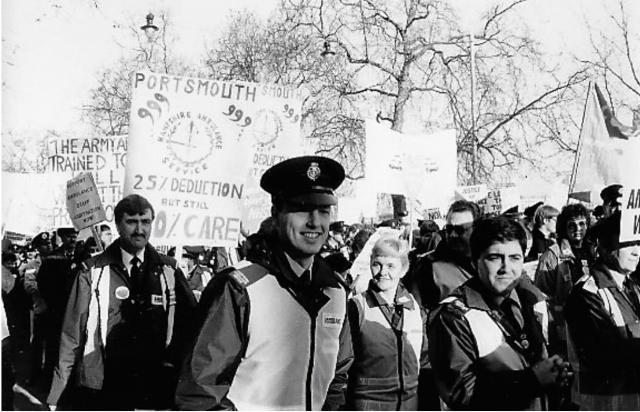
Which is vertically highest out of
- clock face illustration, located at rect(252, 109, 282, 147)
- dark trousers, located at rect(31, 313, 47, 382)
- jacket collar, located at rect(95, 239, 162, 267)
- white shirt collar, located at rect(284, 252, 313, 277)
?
clock face illustration, located at rect(252, 109, 282, 147)

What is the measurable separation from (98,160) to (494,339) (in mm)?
7255

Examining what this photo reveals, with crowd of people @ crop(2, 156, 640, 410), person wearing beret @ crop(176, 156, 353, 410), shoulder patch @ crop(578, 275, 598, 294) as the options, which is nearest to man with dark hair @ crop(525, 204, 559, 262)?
crowd of people @ crop(2, 156, 640, 410)

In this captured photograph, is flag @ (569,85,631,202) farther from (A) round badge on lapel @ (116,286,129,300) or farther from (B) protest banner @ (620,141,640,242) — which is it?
(A) round badge on lapel @ (116,286,129,300)

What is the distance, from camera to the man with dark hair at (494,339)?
311 cm

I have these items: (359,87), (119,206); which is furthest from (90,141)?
(359,87)

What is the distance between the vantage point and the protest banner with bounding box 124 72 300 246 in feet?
18.8

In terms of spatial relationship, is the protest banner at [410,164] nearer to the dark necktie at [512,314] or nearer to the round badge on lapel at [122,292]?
the round badge on lapel at [122,292]

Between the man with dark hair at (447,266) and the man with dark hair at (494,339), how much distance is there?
1735 millimetres

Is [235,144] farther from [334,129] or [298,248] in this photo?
[334,129]

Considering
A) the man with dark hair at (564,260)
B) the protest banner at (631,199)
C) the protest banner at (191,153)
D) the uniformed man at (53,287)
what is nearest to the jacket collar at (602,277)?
the protest banner at (631,199)

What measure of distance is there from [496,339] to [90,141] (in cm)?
745

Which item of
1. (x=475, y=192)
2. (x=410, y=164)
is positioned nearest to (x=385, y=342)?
(x=410, y=164)

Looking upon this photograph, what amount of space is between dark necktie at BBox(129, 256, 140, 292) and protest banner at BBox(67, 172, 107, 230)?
2.98 m

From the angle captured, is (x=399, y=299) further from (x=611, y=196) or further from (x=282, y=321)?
(x=611, y=196)
